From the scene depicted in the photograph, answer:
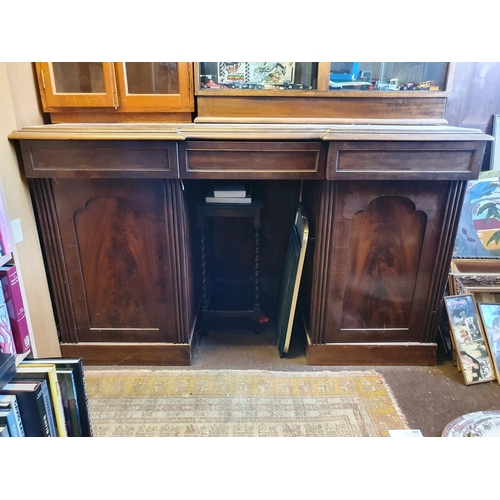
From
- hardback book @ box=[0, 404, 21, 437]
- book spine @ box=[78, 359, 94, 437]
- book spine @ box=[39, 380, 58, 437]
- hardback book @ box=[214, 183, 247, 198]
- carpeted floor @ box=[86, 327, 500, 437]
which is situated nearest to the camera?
hardback book @ box=[0, 404, 21, 437]

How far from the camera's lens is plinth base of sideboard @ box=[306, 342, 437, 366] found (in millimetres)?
1727

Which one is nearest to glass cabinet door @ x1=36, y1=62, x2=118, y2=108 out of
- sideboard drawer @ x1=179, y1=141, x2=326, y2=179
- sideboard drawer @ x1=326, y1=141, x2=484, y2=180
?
sideboard drawer @ x1=179, y1=141, x2=326, y2=179

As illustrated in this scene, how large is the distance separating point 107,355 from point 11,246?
798 mm

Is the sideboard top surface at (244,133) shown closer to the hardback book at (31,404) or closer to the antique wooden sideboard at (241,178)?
the antique wooden sideboard at (241,178)

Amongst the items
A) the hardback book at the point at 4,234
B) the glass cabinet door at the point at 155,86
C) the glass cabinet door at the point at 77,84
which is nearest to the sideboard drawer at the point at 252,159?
the glass cabinet door at the point at 155,86

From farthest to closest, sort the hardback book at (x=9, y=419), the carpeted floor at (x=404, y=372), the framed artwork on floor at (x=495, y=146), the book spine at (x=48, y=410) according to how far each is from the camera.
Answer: the framed artwork on floor at (x=495, y=146), the carpeted floor at (x=404, y=372), the book spine at (x=48, y=410), the hardback book at (x=9, y=419)

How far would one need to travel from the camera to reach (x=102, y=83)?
5.32 feet

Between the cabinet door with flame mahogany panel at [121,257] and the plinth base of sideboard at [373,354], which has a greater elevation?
the cabinet door with flame mahogany panel at [121,257]

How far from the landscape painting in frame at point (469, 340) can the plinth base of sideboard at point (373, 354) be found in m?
0.12

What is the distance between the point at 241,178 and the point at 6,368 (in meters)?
1.01

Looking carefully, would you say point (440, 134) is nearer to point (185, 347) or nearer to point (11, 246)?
point (185, 347)

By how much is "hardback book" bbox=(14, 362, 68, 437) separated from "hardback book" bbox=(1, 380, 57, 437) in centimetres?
3

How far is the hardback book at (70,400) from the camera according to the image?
102 cm

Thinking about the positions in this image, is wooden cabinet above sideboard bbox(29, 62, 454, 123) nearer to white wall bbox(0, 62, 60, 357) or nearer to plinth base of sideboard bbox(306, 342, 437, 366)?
white wall bbox(0, 62, 60, 357)
